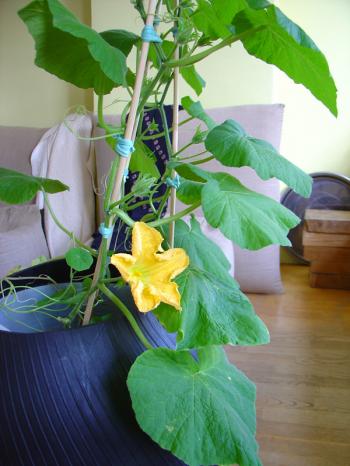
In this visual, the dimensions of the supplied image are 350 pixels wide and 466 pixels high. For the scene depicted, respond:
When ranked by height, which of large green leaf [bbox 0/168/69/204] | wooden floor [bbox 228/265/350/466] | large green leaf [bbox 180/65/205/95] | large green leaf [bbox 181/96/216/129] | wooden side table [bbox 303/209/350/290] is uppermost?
large green leaf [bbox 180/65/205/95]

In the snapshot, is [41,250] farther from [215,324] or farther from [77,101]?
[215,324]

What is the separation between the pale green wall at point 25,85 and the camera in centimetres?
278

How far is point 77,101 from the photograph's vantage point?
109 inches

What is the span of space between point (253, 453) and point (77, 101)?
264 cm

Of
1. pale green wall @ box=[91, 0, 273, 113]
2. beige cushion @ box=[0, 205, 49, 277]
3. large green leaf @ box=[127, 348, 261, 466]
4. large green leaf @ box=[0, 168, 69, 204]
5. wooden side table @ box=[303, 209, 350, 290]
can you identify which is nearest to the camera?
large green leaf @ box=[127, 348, 261, 466]

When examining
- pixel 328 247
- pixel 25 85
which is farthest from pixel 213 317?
pixel 25 85

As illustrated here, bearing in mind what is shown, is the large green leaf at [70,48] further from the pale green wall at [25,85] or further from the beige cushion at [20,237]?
the pale green wall at [25,85]

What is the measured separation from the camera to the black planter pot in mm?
406

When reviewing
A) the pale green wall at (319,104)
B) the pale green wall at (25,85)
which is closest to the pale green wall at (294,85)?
the pale green wall at (319,104)

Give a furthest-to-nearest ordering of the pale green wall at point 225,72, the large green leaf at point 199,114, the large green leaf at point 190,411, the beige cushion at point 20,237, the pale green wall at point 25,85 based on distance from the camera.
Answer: the pale green wall at point 25,85
the pale green wall at point 225,72
the beige cushion at point 20,237
the large green leaf at point 199,114
the large green leaf at point 190,411

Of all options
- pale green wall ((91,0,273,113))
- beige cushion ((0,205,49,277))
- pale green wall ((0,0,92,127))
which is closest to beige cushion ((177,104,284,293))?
pale green wall ((91,0,273,113))

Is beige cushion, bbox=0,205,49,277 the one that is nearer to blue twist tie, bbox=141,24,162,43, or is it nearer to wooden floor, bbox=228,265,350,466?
wooden floor, bbox=228,265,350,466

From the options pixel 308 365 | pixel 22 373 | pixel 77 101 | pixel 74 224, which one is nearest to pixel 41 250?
pixel 74 224

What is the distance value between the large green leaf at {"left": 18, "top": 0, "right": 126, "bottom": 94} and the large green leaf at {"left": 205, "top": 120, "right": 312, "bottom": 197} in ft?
0.40
